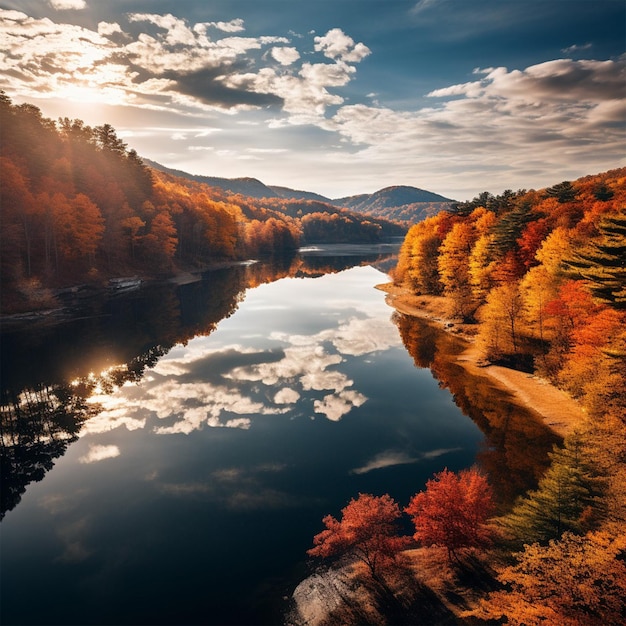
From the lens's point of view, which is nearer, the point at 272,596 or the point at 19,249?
the point at 272,596

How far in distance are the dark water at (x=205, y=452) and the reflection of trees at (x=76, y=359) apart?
0.89 ft

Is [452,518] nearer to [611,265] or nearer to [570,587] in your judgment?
[570,587]

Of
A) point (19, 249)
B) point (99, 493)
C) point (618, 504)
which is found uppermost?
point (19, 249)

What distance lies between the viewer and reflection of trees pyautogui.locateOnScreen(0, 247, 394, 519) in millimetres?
32438

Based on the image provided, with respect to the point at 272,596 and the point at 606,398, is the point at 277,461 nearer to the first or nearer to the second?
the point at 272,596

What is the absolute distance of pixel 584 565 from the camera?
549 inches

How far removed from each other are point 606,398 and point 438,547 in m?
17.6

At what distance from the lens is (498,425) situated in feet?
121

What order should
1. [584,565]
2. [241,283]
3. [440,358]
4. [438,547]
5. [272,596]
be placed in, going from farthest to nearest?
1. [241,283]
2. [440,358]
3. [438,547]
4. [272,596]
5. [584,565]

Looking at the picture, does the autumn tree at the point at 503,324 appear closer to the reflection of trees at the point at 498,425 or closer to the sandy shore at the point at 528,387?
the sandy shore at the point at 528,387

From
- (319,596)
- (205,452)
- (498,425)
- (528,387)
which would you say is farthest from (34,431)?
(528,387)

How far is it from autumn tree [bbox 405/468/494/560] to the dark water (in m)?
7.00

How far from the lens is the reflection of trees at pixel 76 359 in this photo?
32.4m

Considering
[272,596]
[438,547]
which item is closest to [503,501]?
[438,547]
